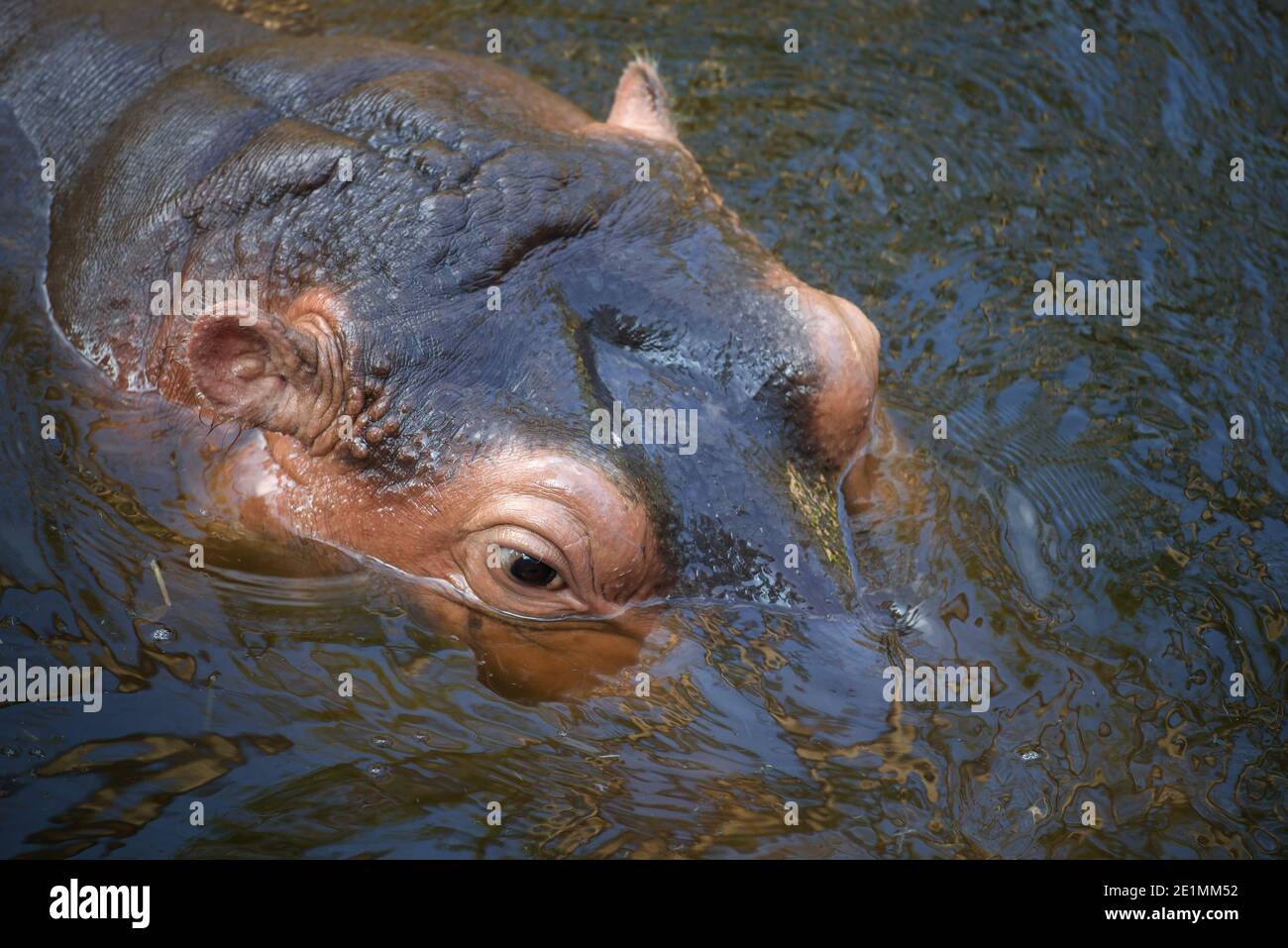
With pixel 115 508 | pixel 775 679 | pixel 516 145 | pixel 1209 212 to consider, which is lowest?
pixel 775 679

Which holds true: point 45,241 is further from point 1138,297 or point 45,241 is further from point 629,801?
point 1138,297

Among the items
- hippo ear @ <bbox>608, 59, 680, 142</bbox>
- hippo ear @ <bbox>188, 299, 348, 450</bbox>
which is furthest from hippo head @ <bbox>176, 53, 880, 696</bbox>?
hippo ear @ <bbox>608, 59, 680, 142</bbox>

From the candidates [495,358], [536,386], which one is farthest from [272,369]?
[536,386]

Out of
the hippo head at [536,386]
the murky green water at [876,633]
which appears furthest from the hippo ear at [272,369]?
the murky green water at [876,633]

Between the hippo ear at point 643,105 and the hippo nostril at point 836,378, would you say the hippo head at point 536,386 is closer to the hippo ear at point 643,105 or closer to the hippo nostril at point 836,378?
the hippo nostril at point 836,378
